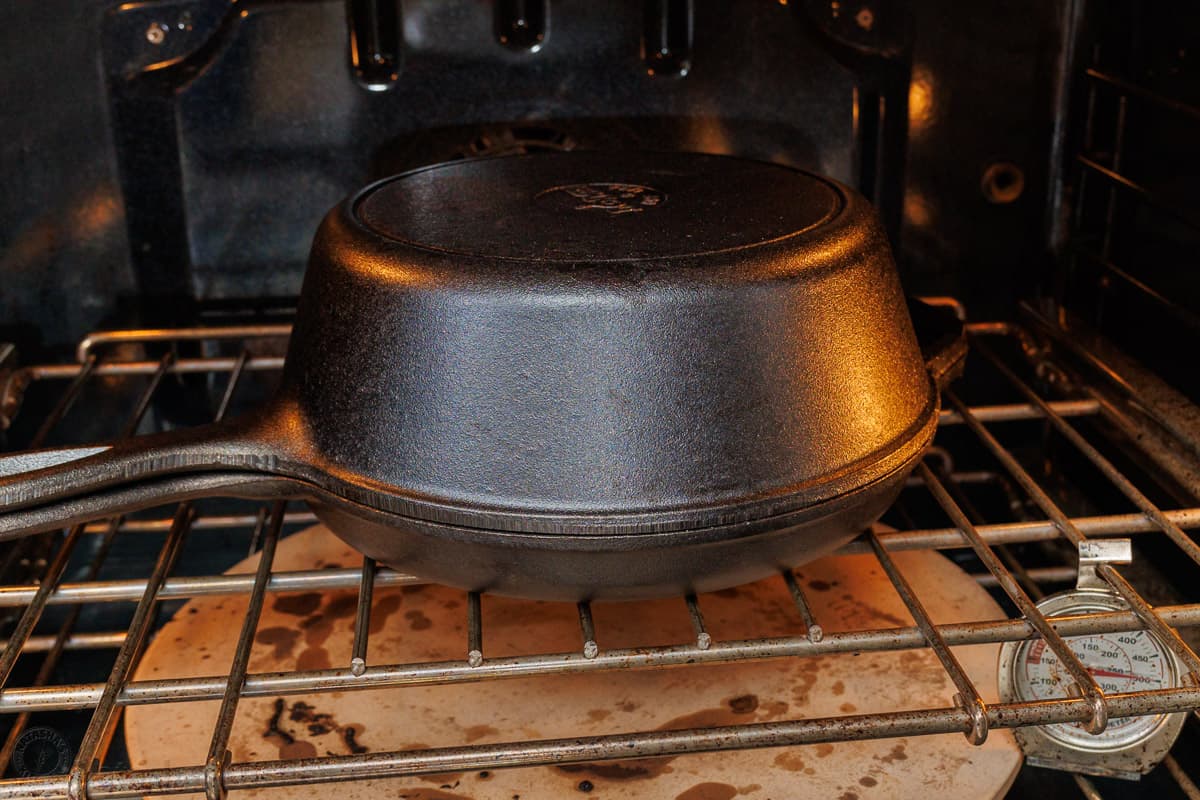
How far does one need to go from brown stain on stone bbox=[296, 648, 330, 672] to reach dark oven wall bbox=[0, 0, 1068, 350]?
0.39 metres

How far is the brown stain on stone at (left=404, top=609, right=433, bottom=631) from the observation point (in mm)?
965

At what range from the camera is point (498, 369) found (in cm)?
68

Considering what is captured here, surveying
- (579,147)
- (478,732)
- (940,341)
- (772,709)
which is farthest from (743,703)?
(579,147)

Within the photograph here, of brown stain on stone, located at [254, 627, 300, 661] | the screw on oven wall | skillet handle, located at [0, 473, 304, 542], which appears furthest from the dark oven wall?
skillet handle, located at [0, 473, 304, 542]

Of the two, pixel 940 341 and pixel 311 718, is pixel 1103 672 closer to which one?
pixel 940 341

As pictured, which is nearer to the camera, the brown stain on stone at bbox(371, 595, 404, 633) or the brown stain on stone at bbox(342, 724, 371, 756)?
the brown stain on stone at bbox(342, 724, 371, 756)

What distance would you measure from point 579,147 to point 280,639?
514 mm

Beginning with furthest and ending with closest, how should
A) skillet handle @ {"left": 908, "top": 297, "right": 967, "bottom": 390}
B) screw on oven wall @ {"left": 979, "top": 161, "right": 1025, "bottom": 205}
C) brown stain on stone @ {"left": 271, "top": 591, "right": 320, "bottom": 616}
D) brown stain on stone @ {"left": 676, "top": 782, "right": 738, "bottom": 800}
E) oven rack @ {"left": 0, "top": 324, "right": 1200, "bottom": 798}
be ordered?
screw on oven wall @ {"left": 979, "top": 161, "right": 1025, "bottom": 205} → brown stain on stone @ {"left": 271, "top": 591, "right": 320, "bottom": 616} → skillet handle @ {"left": 908, "top": 297, "right": 967, "bottom": 390} → brown stain on stone @ {"left": 676, "top": 782, "right": 738, "bottom": 800} → oven rack @ {"left": 0, "top": 324, "right": 1200, "bottom": 798}

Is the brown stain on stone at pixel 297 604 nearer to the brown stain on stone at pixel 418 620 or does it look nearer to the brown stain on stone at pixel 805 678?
the brown stain on stone at pixel 418 620

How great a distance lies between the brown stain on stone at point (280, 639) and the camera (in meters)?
0.94

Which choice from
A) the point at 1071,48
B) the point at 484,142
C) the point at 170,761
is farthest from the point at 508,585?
the point at 1071,48

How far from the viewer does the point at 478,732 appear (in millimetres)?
840

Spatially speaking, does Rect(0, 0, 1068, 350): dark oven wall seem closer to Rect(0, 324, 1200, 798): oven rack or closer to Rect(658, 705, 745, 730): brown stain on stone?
Rect(0, 324, 1200, 798): oven rack

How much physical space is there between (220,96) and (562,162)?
37 cm
